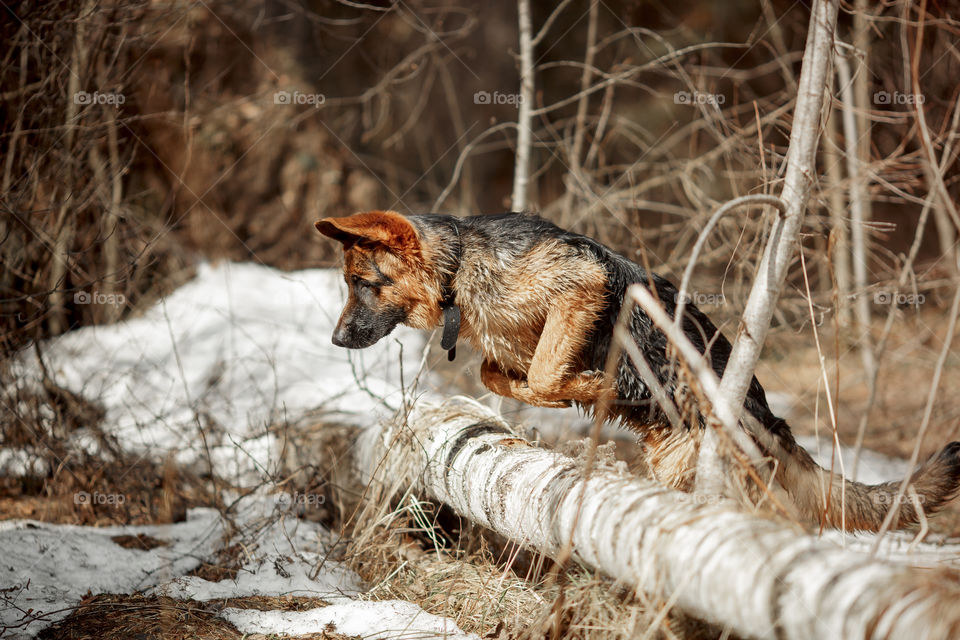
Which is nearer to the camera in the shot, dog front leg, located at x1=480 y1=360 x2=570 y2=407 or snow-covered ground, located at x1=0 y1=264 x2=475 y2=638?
snow-covered ground, located at x1=0 y1=264 x2=475 y2=638

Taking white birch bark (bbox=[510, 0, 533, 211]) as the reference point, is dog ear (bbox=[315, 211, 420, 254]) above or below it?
below

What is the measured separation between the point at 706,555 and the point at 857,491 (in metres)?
1.55

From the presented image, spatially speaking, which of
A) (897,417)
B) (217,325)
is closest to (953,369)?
(897,417)

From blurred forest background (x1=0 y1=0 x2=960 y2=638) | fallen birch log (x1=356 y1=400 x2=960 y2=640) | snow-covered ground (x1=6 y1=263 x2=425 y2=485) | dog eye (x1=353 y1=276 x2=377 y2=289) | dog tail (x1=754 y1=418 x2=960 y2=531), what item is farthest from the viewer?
snow-covered ground (x1=6 y1=263 x2=425 y2=485)

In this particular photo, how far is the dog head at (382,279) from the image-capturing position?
392 cm

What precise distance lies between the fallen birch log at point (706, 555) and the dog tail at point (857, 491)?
18.8 inches

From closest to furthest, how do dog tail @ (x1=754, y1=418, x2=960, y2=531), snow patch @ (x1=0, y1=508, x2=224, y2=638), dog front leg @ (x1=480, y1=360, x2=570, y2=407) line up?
dog tail @ (x1=754, y1=418, x2=960, y2=531) → snow patch @ (x1=0, y1=508, x2=224, y2=638) → dog front leg @ (x1=480, y1=360, x2=570, y2=407)

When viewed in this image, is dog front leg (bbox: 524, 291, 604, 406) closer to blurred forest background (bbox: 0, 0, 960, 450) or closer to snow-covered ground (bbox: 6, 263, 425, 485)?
snow-covered ground (bbox: 6, 263, 425, 485)

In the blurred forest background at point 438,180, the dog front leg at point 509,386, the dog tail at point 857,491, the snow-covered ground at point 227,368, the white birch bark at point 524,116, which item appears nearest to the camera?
the dog tail at point 857,491

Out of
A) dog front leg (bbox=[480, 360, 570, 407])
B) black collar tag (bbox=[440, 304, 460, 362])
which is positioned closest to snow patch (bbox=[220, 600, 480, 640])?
dog front leg (bbox=[480, 360, 570, 407])

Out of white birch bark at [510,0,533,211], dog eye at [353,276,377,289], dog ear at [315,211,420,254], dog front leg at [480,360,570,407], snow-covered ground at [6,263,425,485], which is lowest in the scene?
snow-covered ground at [6,263,425,485]

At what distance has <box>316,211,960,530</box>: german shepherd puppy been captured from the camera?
147 inches

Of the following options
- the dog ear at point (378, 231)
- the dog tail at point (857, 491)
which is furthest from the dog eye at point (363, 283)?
the dog tail at point (857, 491)

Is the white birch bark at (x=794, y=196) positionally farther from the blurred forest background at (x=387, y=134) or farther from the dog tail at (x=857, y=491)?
the blurred forest background at (x=387, y=134)
